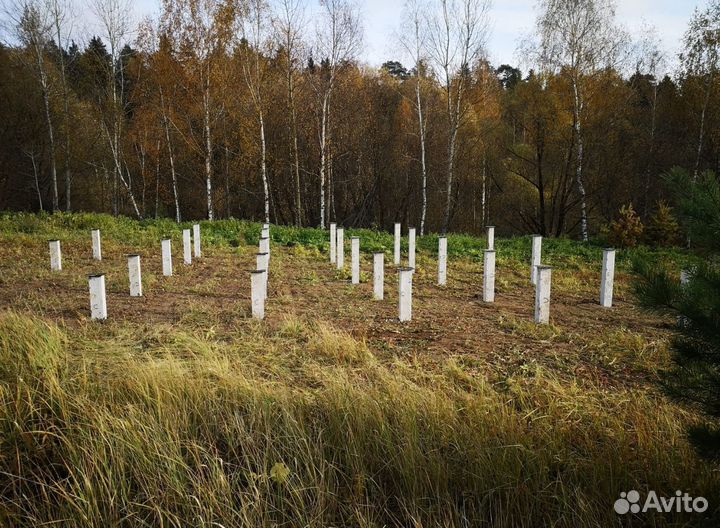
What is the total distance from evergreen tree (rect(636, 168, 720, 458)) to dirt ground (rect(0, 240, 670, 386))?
568 millimetres

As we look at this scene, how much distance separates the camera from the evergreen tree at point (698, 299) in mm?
2195

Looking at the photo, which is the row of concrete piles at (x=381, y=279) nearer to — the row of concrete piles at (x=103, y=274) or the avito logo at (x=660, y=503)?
the row of concrete piles at (x=103, y=274)

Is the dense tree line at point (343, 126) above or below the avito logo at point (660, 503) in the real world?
above

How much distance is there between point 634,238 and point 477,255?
16.9 ft

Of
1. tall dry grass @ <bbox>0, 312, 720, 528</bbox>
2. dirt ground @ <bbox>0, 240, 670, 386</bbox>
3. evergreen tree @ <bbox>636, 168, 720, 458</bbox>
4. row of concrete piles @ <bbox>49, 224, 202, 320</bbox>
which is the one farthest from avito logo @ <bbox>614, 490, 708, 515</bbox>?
row of concrete piles @ <bbox>49, 224, 202, 320</bbox>

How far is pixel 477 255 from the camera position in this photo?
41.9 feet

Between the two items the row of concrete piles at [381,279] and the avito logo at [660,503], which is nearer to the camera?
the avito logo at [660,503]

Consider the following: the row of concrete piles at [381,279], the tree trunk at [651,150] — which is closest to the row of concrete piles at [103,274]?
the row of concrete piles at [381,279]

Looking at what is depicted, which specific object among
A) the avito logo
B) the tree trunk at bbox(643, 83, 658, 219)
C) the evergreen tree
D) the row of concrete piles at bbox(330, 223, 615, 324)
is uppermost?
the tree trunk at bbox(643, 83, 658, 219)

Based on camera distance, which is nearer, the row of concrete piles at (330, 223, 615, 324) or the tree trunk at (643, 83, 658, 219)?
the row of concrete piles at (330, 223, 615, 324)

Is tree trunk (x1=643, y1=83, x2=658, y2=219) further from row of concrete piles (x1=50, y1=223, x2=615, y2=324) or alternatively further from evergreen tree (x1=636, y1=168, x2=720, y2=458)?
evergreen tree (x1=636, y1=168, x2=720, y2=458)

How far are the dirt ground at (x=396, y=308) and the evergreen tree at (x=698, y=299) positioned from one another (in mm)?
568

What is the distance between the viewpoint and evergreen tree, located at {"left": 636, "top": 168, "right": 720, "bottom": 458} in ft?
7.20

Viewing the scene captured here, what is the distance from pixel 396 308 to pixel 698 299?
16.3 ft
